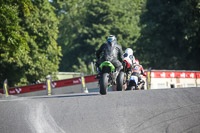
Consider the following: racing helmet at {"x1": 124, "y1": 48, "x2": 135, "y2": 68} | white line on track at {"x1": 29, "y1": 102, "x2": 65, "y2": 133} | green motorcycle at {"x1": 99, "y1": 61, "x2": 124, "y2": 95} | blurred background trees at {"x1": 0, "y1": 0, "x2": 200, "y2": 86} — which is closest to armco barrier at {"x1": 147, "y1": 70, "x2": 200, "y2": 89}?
blurred background trees at {"x1": 0, "y1": 0, "x2": 200, "y2": 86}

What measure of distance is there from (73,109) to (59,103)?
123 cm

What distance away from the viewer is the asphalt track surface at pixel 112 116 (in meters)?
7.04

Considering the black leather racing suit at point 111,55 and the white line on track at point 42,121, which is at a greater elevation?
the black leather racing suit at point 111,55

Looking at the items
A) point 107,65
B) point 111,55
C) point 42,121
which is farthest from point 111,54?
point 42,121

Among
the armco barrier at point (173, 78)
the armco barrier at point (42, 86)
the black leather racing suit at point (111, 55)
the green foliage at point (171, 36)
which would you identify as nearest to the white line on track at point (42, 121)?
the black leather racing suit at point (111, 55)

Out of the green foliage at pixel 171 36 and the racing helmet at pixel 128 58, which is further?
the green foliage at pixel 171 36

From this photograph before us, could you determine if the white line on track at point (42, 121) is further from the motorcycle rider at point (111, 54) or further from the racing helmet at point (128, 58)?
the racing helmet at point (128, 58)

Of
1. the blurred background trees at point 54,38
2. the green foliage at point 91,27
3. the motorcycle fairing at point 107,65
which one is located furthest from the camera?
the green foliage at point 91,27

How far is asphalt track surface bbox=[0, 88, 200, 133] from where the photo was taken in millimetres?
7043

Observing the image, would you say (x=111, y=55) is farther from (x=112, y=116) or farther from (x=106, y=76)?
(x=112, y=116)

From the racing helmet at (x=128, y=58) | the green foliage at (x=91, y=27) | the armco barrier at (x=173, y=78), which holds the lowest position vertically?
the armco barrier at (x=173, y=78)

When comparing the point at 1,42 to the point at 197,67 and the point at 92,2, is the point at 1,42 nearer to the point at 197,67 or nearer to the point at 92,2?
the point at 197,67

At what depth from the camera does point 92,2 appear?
71250 millimetres

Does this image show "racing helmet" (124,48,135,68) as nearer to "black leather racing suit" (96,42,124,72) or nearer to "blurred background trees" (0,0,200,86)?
"black leather racing suit" (96,42,124,72)
